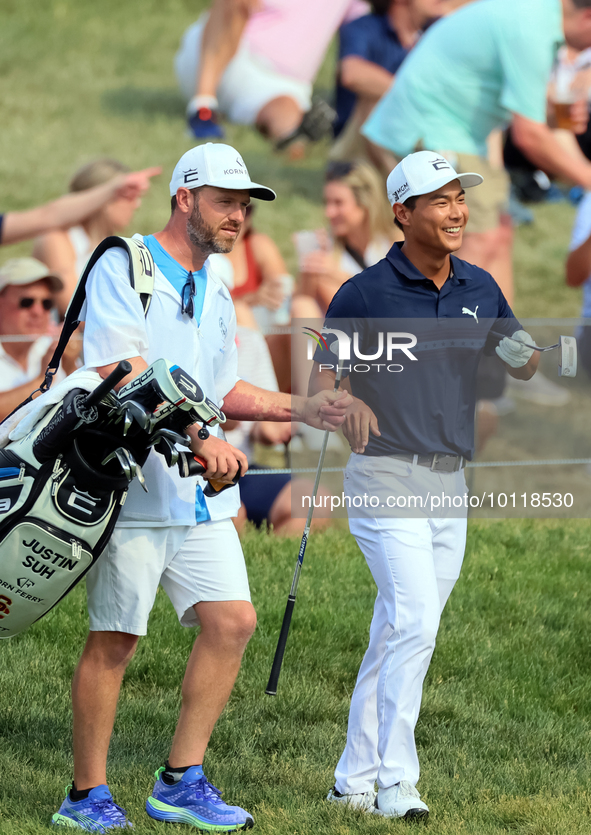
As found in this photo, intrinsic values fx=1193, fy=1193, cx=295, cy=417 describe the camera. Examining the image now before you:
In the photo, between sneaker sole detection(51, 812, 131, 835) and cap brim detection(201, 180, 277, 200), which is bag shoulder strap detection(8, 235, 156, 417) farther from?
sneaker sole detection(51, 812, 131, 835)

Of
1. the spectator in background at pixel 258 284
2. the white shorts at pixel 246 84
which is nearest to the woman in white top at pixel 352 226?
the spectator in background at pixel 258 284

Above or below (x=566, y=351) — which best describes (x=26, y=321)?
above

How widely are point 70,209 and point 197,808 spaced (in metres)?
5.06

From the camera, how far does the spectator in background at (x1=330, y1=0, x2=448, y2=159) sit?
10.2 meters

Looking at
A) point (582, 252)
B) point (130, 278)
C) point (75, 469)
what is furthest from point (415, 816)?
point (582, 252)

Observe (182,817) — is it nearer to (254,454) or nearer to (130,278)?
(130,278)

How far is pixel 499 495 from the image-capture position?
15.1ft

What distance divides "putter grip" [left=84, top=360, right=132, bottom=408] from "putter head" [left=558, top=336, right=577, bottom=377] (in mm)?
1624

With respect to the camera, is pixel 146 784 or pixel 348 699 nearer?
pixel 146 784

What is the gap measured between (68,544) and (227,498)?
25.4 inches

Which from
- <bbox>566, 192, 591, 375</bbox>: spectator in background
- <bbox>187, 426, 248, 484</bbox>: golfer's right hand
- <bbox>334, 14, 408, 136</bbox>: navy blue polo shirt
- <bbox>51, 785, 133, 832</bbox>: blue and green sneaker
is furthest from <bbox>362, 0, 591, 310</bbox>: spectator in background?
<bbox>51, 785, 133, 832</bbox>: blue and green sneaker

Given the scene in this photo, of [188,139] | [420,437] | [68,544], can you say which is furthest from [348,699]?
[188,139]

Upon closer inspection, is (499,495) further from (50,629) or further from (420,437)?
(50,629)

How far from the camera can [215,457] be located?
11.6ft
